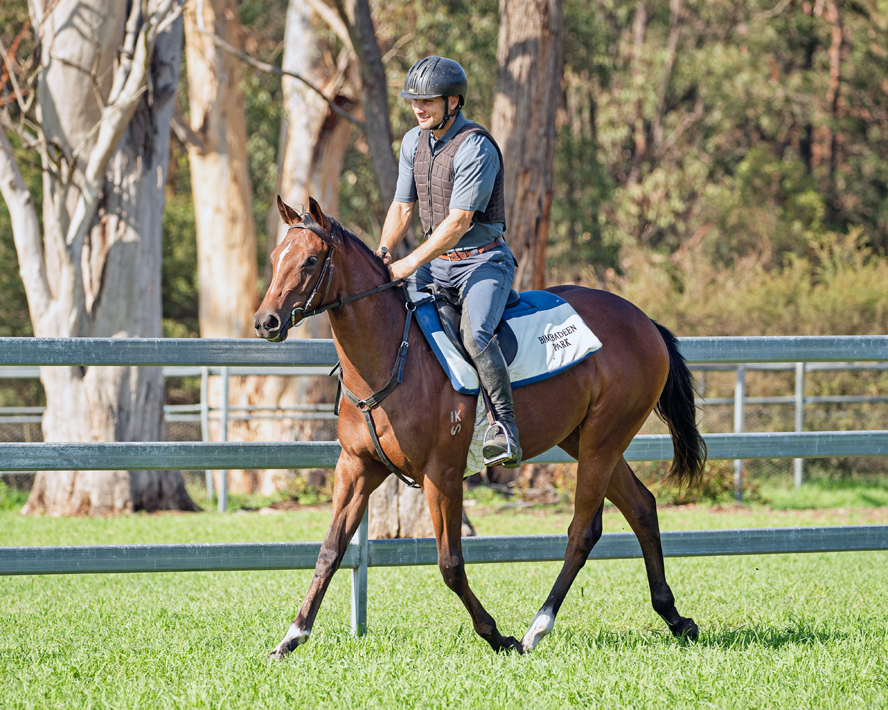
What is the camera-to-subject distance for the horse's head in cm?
425

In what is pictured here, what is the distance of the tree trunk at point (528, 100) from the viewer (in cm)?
1194

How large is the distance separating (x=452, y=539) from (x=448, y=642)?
21.9 inches

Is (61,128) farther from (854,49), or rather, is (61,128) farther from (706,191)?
(854,49)

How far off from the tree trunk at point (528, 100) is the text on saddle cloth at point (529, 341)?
7.15 meters

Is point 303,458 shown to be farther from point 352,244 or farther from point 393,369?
point 352,244

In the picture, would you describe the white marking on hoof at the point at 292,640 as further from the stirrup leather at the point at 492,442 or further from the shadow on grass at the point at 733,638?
the shadow on grass at the point at 733,638

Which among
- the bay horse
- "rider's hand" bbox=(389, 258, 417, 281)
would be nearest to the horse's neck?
the bay horse

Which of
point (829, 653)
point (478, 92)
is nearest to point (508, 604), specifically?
point (829, 653)

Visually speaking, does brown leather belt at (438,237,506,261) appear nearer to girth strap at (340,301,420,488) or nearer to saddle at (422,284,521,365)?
saddle at (422,284,521,365)

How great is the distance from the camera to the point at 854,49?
94.4 feet

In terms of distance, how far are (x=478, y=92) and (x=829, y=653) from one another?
66.6 ft

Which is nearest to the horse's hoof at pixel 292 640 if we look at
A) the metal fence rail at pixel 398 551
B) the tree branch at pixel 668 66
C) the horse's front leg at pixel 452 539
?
the metal fence rail at pixel 398 551

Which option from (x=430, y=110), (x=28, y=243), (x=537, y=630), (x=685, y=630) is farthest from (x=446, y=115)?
(x=28, y=243)

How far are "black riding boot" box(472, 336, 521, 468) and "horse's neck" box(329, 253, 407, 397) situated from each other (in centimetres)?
43
